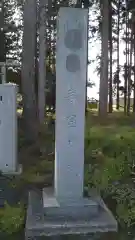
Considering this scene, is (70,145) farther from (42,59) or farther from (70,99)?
(42,59)

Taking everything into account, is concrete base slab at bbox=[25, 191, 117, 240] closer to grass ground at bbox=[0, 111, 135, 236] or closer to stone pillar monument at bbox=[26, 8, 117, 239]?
stone pillar monument at bbox=[26, 8, 117, 239]

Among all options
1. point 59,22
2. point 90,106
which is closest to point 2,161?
point 59,22

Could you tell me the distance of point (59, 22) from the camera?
16.4ft

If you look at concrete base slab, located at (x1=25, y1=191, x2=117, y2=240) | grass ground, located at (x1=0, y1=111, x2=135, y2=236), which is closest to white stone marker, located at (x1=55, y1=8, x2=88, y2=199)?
concrete base slab, located at (x1=25, y1=191, x2=117, y2=240)

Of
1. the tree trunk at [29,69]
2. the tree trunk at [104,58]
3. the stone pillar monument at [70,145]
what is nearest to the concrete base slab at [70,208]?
the stone pillar monument at [70,145]

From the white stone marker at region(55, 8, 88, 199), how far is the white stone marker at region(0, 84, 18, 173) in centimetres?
262

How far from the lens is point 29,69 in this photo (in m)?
10.6

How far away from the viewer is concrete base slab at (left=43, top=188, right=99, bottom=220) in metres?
5.05

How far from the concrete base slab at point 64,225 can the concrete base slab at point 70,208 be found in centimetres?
Result: 6

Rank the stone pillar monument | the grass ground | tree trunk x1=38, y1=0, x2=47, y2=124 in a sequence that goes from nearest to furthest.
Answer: the stone pillar monument → the grass ground → tree trunk x1=38, y1=0, x2=47, y2=124

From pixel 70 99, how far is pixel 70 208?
5.08 ft

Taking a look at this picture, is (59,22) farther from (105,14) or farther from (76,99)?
(105,14)

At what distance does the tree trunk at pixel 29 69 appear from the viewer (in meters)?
10.3

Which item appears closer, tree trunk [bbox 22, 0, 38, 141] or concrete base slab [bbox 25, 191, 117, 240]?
concrete base slab [bbox 25, 191, 117, 240]
